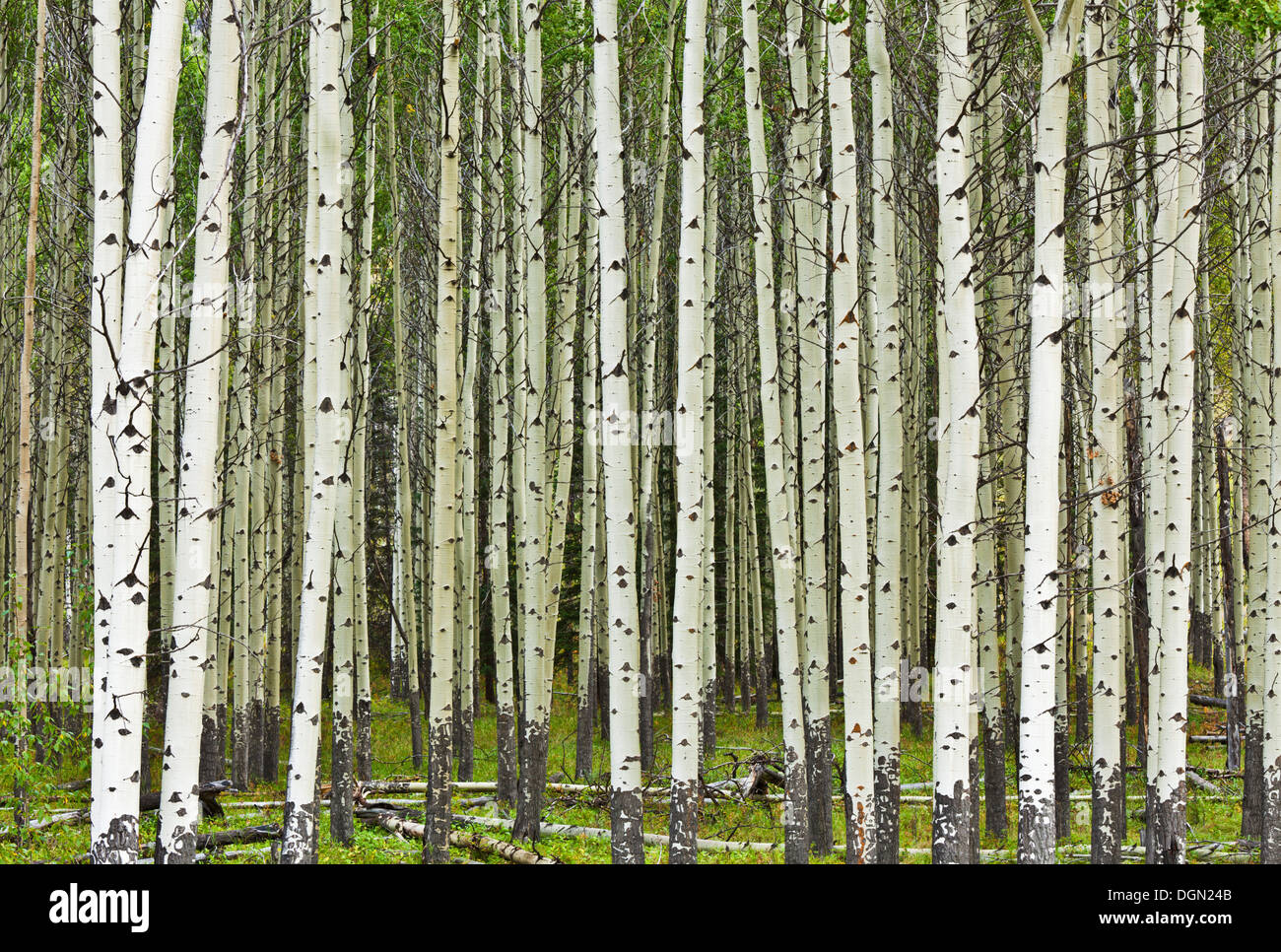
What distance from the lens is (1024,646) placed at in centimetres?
507

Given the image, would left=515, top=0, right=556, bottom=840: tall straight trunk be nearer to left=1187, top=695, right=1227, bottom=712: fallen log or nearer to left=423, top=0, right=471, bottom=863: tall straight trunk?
left=423, top=0, right=471, bottom=863: tall straight trunk

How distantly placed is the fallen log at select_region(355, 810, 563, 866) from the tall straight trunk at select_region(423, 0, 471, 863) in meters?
0.90

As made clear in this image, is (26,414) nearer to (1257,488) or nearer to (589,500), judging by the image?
(589,500)

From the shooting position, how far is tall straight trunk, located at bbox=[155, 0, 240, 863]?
453 centimetres

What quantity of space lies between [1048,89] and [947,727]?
3.20 metres

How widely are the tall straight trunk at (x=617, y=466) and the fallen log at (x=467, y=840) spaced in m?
1.37

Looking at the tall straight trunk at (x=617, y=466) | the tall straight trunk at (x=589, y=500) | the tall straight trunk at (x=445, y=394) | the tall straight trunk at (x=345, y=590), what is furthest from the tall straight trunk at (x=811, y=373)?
the tall straight trunk at (x=345, y=590)

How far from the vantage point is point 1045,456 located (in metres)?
5.07

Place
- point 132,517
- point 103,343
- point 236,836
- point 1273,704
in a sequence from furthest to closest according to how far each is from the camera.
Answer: point 236,836
point 1273,704
point 103,343
point 132,517

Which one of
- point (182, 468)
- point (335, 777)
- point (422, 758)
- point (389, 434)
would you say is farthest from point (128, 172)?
point (389, 434)

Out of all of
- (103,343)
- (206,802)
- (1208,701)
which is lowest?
(1208,701)

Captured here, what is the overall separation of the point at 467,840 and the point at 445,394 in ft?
13.0

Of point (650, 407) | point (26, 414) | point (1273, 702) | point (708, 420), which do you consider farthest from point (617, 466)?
point (650, 407)

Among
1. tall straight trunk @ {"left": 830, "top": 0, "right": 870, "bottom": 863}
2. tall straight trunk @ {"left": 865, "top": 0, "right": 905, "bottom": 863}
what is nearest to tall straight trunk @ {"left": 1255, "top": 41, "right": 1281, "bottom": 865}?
tall straight trunk @ {"left": 865, "top": 0, "right": 905, "bottom": 863}
